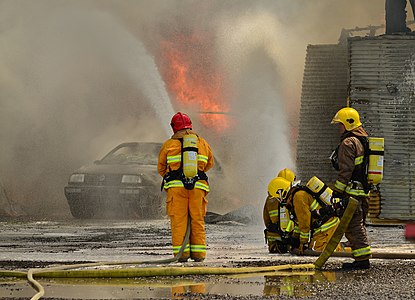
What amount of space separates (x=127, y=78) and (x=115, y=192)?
7309 millimetres

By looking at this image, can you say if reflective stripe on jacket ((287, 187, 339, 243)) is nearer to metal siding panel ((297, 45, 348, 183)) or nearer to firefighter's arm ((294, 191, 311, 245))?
firefighter's arm ((294, 191, 311, 245))

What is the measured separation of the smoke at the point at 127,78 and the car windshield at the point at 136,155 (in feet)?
6.38

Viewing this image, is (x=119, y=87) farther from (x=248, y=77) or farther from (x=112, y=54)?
(x=248, y=77)

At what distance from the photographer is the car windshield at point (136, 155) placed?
69.1 ft

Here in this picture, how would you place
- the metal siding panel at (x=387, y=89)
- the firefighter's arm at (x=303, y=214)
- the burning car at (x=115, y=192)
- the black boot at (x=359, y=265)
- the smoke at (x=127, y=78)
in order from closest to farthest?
the black boot at (x=359, y=265) < the firefighter's arm at (x=303, y=214) < the metal siding panel at (x=387, y=89) < the burning car at (x=115, y=192) < the smoke at (x=127, y=78)

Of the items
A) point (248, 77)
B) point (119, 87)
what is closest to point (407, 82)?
point (248, 77)

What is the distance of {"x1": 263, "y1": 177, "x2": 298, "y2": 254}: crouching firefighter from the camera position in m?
10.9

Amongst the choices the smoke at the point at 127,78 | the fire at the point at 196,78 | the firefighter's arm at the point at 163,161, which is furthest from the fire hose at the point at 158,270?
the fire at the point at 196,78

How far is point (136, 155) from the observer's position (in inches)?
846

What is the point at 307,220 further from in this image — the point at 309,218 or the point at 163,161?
the point at 163,161

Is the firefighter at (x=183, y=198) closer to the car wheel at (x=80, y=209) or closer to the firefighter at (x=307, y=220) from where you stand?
the firefighter at (x=307, y=220)

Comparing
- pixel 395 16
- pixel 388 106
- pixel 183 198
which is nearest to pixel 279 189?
pixel 183 198

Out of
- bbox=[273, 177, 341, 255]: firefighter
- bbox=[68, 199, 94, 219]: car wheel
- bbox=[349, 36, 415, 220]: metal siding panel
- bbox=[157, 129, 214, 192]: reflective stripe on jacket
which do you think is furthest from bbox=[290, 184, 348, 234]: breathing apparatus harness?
bbox=[68, 199, 94, 219]: car wheel

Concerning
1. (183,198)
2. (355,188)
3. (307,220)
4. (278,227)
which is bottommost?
(278,227)
